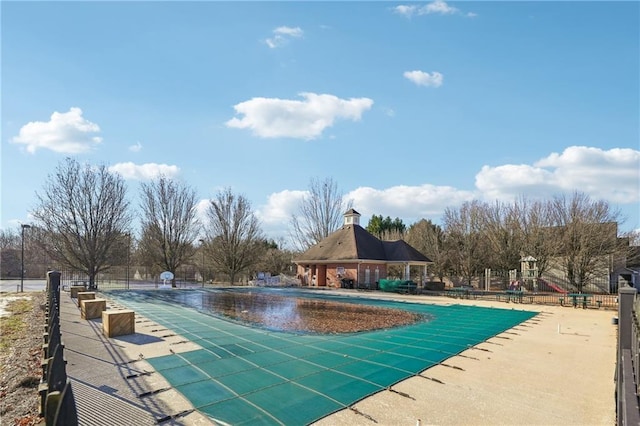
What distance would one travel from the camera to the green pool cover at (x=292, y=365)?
574cm

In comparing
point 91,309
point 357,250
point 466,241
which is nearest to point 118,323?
point 91,309

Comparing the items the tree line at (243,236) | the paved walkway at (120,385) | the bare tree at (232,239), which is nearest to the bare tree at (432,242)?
the tree line at (243,236)

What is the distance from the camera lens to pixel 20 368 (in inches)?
312

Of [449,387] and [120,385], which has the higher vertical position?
[120,385]

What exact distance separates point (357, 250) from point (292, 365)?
26.3 metres

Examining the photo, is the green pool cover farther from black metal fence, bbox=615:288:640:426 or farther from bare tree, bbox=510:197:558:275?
bare tree, bbox=510:197:558:275

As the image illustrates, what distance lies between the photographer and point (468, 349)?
9812 millimetres

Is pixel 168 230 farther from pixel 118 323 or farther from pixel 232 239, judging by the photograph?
pixel 118 323

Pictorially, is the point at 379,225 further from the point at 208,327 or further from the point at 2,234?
the point at 2,234

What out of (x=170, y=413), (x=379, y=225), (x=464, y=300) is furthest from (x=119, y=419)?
(x=379, y=225)

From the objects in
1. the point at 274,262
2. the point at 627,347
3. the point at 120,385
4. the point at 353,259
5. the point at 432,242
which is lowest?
the point at 274,262

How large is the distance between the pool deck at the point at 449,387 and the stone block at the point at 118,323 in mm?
321

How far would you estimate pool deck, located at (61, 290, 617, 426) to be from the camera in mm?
5426

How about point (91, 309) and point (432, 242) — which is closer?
point (91, 309)
